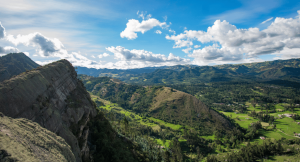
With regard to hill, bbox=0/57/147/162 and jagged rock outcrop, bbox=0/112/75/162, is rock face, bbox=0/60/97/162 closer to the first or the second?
hill, bbox=0/57/147/162

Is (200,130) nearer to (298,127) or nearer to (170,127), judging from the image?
(170,127)

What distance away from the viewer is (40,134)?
1841 cm

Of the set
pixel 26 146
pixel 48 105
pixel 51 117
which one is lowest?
pixel 51 117

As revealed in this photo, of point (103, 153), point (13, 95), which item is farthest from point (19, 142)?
point (103, 153)

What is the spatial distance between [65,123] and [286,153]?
202 meters

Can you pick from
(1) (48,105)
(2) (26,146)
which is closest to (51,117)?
(1) (48,105)

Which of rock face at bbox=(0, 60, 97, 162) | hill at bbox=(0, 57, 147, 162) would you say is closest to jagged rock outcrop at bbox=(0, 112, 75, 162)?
hill at bbox=(0, 57, 147, 162)

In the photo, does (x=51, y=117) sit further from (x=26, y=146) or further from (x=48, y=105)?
(x=26, y=146)

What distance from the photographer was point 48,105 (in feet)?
100

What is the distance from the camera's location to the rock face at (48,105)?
24.8m

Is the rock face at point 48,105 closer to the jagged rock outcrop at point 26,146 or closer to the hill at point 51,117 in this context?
the hill at point 51,117

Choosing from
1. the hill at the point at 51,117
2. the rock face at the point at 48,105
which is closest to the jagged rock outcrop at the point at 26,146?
the hill at the point at 51,117

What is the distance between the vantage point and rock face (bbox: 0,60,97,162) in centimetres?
2479

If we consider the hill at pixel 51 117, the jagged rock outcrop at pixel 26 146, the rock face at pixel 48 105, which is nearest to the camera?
the jagged rock outcrop at pixel 26 146
